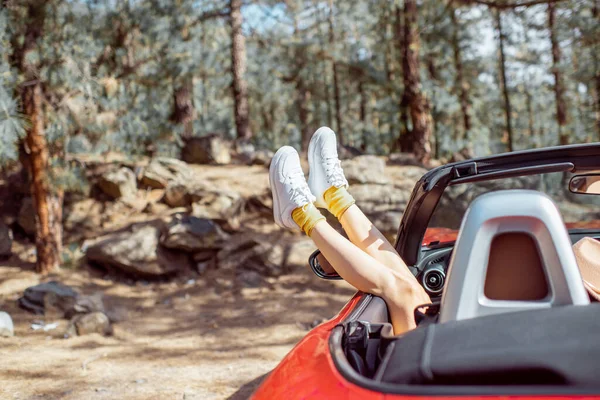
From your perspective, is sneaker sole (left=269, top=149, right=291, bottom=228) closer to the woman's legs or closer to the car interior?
the woman's legs

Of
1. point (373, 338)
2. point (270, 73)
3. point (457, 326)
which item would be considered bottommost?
point (373, 338)

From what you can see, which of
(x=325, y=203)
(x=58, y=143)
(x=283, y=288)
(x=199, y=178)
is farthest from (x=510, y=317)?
(x=199, y=178)

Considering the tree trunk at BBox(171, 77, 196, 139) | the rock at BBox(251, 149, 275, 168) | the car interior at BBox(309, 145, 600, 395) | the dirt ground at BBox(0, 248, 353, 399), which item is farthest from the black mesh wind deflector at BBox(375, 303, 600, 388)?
the tree trunk at BBox(171, 77, 196, 139)

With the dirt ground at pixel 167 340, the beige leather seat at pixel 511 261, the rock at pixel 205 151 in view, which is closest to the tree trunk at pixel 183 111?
the rock at pixel 205 151

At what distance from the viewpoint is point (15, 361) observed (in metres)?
4.77

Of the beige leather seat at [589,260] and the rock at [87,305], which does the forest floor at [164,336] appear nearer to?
the rock at [87,305]

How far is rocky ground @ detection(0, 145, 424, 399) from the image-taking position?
4543 mm

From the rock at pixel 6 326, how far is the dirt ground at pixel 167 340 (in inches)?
3.2

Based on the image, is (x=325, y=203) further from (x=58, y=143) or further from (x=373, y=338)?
(x=58, y=143)

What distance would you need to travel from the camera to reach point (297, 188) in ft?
9.61

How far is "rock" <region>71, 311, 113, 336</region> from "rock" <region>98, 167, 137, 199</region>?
420 centimetres

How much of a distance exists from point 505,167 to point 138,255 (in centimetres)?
644

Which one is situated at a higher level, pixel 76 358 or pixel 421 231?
pixel 421 231

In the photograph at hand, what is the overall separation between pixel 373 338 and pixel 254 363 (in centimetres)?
333
